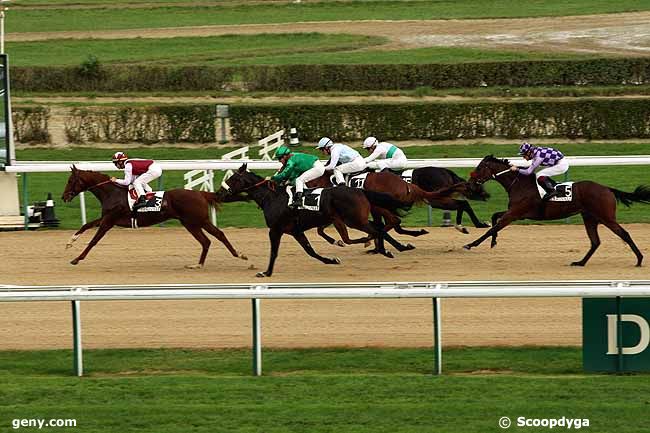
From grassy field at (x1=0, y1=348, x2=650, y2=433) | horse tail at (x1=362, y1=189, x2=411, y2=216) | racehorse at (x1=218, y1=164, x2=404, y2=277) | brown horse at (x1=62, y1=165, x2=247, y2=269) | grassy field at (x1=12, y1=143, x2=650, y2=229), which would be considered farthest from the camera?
grassy field at (x1=12, y1=143, x2=650, y2=229)

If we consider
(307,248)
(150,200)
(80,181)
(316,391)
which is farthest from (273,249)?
(316,391)

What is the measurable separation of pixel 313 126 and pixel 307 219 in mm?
9771

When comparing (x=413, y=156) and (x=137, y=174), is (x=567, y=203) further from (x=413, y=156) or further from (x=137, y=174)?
(x=413, y=156)

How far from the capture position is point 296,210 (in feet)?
42.7

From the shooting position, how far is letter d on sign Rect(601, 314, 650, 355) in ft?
28.6

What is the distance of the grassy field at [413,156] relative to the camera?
16.3 meters

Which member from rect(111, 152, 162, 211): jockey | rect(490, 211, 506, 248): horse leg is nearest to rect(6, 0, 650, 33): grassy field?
Answer: rect(490, 211, 506, 248): horse leg

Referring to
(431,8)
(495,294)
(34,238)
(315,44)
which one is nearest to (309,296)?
(495,294)

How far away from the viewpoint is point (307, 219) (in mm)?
13102

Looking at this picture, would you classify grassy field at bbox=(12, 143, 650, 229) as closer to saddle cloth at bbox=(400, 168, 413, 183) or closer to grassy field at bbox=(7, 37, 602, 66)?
saddle cloth at bbox=(400, 168, 413, 183)

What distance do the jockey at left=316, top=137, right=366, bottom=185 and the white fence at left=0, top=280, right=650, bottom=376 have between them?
5020 mm

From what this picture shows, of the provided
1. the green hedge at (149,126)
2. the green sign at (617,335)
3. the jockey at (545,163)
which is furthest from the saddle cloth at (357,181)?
the green hedge at (149,126)

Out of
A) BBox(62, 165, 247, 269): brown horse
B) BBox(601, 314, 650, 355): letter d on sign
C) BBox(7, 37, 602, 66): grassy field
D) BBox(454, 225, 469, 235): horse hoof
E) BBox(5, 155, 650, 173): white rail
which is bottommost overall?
BBox(454, 225, 469, 235): horse hoof

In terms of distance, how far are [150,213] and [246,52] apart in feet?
60.3
